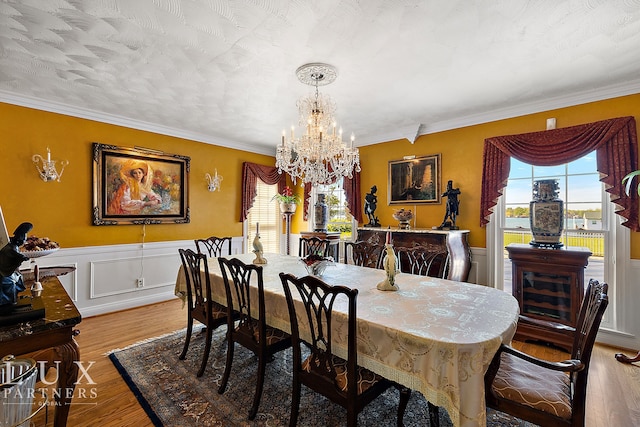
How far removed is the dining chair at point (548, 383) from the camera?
1279 mm

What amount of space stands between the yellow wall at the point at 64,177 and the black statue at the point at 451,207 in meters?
3.88

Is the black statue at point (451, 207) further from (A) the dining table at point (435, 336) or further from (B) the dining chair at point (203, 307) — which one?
(B) the dining chair at point (203, 307)

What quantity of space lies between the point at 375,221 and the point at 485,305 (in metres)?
2.75

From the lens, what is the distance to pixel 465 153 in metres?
Result: 3.91

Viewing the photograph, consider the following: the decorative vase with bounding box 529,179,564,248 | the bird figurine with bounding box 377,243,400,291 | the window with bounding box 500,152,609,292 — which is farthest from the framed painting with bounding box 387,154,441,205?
the bird figurine with bounding box 377,243,400,291

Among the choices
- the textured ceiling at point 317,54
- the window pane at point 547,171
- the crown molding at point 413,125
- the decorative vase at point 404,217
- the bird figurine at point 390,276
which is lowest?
the bird figurine at point 390,276

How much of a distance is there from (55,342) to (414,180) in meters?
4.18

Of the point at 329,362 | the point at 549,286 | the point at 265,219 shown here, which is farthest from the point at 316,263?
the point at 265,219

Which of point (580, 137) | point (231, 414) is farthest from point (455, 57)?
point (231, 414)

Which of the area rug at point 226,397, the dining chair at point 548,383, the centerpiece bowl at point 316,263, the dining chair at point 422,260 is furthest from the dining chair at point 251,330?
the dining chair at point 422,260

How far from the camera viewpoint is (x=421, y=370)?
1.34 meters

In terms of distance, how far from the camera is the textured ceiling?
6.17ft

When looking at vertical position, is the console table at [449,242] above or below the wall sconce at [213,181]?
below

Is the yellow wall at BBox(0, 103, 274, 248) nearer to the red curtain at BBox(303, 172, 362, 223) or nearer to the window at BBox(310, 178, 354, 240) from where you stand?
the window at BBox(310, 178, 354, 240)
